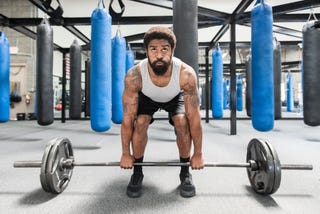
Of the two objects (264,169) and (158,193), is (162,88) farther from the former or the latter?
(264,169)

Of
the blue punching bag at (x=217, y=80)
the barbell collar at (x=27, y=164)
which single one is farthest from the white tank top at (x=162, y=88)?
the blue punching bag at (x=217, y=80)

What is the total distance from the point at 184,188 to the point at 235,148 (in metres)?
1.45

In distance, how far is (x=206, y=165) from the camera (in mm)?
1284

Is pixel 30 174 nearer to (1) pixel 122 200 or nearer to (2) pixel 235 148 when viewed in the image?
(1) pixel 122 200

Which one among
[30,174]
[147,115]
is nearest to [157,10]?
[147,115]

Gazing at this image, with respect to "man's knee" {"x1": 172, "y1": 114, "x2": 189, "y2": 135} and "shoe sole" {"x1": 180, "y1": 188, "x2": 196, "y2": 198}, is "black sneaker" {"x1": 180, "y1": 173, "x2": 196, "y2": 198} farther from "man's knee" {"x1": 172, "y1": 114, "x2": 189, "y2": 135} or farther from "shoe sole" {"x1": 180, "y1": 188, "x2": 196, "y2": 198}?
A: "man's knee" {"x1": 172, "y1": 114, "x2": 189, "y2": 135}

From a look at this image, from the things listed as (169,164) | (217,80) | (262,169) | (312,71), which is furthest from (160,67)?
(217,80)

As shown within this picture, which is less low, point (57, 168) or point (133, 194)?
point (57, 168)

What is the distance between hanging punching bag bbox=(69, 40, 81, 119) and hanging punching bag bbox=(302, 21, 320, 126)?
289 centimetres

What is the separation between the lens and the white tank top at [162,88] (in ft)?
4.15

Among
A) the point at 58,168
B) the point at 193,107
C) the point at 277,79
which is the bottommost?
the point at 58,168

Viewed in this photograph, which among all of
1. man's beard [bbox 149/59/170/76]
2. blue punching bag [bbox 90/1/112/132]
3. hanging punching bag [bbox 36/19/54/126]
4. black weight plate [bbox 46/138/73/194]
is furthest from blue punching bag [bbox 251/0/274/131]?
hanging punching bag [bbox 36/19/54/126]

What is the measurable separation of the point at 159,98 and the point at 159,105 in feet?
0.21

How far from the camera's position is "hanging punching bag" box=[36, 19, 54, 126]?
2.41 meters
